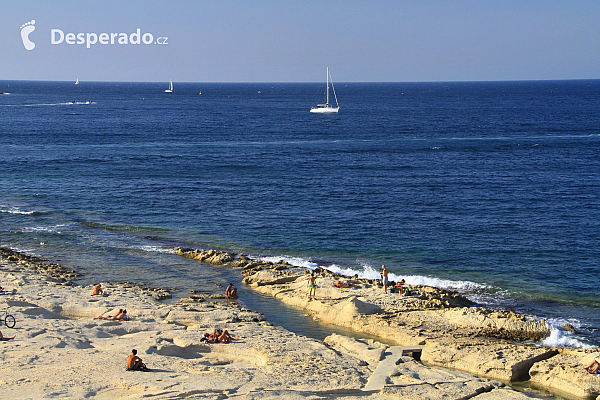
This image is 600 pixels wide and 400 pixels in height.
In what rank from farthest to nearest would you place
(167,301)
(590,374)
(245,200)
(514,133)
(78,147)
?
(514,133), (78,147), (245,200), (167,301), (590,374)

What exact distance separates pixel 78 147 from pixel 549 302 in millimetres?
84927

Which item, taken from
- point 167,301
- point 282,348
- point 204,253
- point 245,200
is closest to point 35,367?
point 282,348

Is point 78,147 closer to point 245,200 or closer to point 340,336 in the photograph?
point 245,200

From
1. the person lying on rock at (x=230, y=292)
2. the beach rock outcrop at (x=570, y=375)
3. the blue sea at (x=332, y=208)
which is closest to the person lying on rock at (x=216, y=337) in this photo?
the blue sea at (x=332, y=208)

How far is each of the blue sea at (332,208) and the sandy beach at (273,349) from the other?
3.14 metres

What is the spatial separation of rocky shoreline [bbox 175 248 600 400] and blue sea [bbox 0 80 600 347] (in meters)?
2.25

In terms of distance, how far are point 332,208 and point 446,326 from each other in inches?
1181

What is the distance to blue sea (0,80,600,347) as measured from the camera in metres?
43.4

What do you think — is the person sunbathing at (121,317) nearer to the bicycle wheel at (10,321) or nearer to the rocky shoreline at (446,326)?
the bicycle wheel at (10,321)

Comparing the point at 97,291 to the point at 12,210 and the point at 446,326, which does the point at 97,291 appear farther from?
the point at 12,210

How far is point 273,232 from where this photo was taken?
2132 inches

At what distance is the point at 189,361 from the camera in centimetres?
2670

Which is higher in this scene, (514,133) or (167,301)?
(514,133)

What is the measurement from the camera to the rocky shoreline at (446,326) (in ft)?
91.0
